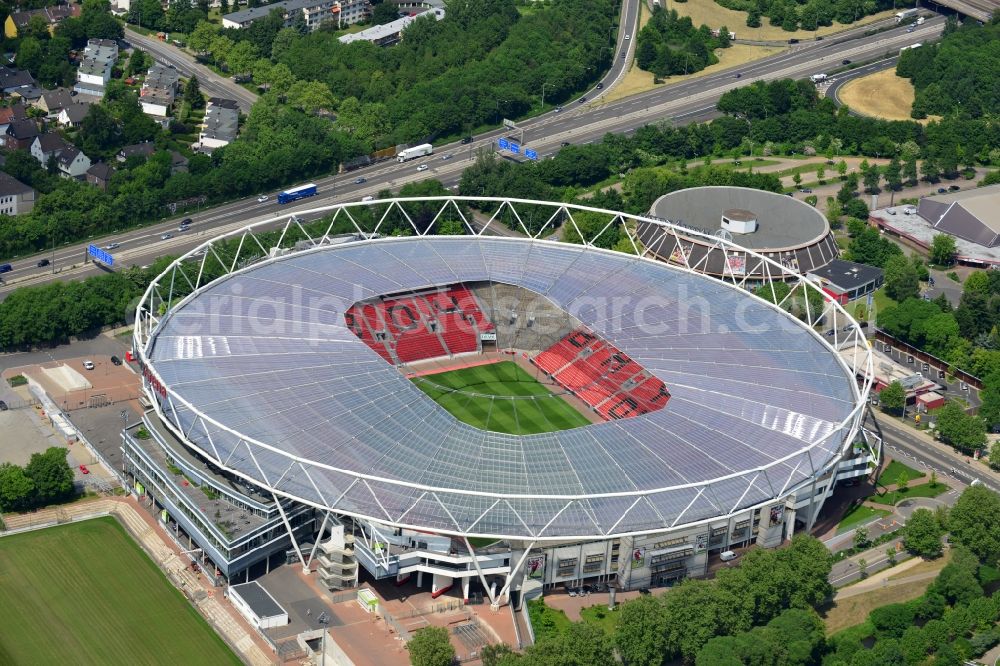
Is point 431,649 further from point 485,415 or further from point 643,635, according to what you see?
point 485,415

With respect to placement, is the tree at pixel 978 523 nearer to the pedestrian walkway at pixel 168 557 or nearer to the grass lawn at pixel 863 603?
the grass lawn at pixel 863 603

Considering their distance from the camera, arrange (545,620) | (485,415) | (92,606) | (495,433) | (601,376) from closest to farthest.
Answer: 1. (545,620)
2. (92,606)
3. (495,433)
4. (485,415)
5. (601,376)

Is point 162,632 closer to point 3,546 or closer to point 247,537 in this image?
point 247,537

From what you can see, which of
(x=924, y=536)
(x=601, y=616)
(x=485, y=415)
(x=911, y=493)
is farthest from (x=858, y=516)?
(x=485, y=415)

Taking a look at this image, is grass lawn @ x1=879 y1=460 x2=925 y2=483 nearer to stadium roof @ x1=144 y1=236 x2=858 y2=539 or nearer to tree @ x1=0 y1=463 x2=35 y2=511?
stadium roof @ x1=144 y1=236 x2=858 y2=539

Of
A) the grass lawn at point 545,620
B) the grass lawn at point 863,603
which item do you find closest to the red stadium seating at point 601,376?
the grass lawn at point 863,603

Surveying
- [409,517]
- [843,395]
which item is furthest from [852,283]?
[409,517]

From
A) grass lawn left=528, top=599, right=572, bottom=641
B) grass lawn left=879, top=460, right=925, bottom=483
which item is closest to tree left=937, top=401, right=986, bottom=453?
grass lawn left=879, top=460, right=925, bottom=483
